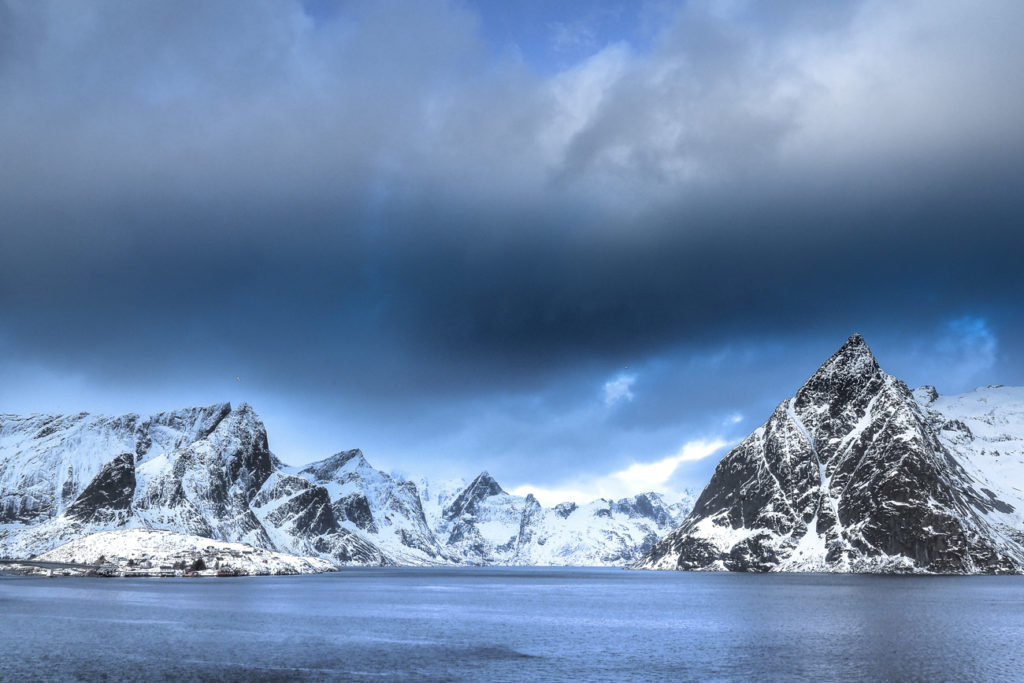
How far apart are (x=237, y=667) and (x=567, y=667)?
33.1m

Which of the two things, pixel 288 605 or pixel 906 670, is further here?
pixel 288 605

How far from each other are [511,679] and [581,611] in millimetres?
93771

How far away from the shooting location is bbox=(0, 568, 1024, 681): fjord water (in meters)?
80.8

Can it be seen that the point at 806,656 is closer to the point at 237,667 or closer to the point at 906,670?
the point at 906,670

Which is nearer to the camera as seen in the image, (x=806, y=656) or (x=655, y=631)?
(x=806, y=656)

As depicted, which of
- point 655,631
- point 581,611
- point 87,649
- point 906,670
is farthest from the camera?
point 581,611

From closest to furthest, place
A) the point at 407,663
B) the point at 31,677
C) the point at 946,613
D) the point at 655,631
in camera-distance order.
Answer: the point at 31,677, the point at 407,663, the point at 655,631, the point at 946,613

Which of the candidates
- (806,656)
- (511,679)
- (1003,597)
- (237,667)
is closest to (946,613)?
(1003,597)

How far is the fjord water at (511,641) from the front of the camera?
8081 centimetres

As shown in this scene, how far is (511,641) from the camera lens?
109 m

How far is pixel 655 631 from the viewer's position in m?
121

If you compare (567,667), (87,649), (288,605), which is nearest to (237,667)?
(87,649)

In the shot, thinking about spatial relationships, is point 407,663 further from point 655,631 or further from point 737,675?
point 655,631

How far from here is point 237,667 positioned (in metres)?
82.1
